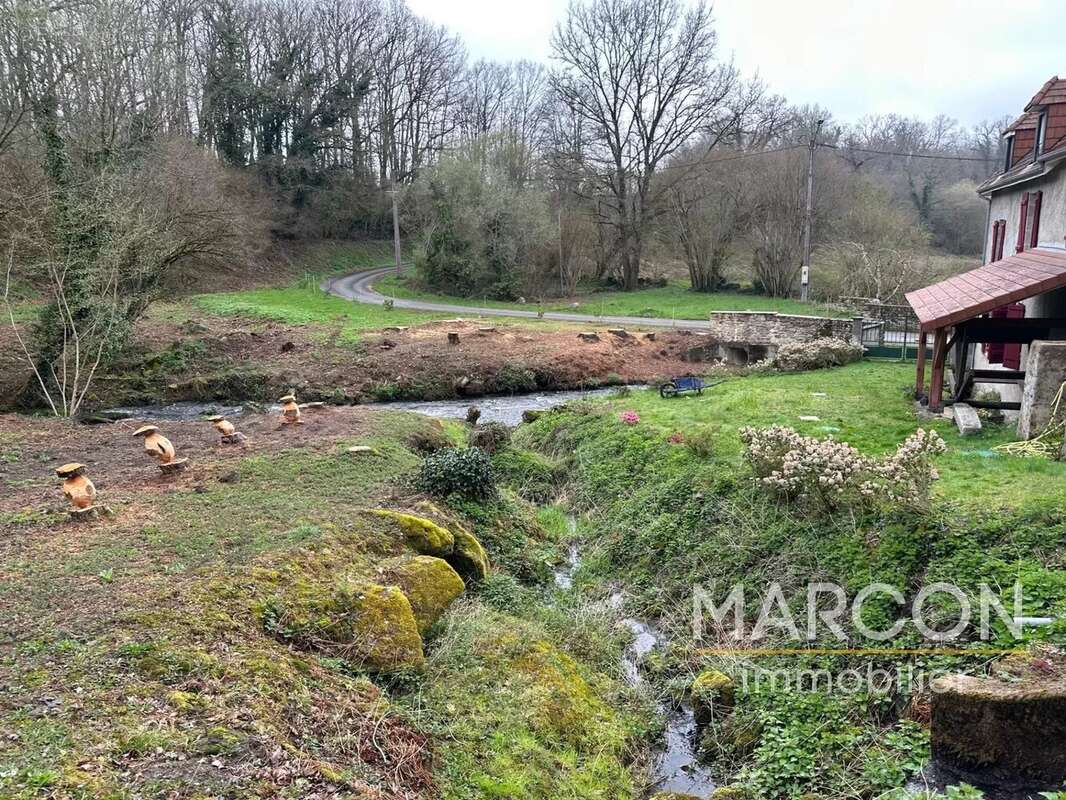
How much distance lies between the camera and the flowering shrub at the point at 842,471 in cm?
827

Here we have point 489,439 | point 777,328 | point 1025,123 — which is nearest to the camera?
point 489,439

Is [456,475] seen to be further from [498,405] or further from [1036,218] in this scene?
[1036,218]

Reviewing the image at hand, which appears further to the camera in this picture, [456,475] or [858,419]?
[858,419]

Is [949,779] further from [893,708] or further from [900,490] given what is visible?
[900,490]

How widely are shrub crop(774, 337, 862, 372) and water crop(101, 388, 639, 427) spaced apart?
17.8 ft

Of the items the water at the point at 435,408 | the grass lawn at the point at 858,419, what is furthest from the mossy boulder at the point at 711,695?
the water at the point at 435,408

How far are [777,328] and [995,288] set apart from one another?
10.8m

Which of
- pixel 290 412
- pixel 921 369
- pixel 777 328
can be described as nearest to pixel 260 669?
pixel 290 412

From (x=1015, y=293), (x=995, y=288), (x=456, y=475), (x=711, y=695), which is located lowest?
(x=711, y=695)

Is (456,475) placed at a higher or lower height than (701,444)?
lower

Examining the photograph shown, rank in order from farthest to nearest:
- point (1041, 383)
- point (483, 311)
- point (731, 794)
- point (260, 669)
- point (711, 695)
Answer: point (483, 311)
point (1041, 383)
point (711, 695)
point (731, 794)
point (260, 669)

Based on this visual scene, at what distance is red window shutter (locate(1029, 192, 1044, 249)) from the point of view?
15.1m

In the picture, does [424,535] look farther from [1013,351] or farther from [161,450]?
[1013,351]

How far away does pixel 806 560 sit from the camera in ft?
28.0
